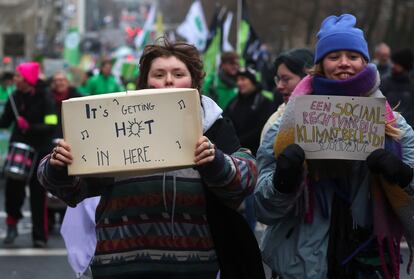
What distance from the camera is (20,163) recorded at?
10031 mm

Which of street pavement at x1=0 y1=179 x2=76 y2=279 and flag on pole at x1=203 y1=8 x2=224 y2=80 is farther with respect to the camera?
flag on pole at x1=203 y1=8 x2=224 y2=80

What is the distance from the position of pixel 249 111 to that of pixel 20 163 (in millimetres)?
2345

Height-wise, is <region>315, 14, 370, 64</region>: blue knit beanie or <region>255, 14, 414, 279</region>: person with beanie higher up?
<region>315, 14, 370, 64</region>: blue knit beanie

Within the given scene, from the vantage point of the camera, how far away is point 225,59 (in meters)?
11.4

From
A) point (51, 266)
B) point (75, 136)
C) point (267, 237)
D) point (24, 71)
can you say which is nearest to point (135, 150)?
point (75, 136)

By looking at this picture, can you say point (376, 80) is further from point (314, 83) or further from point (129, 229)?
point (129, 229)

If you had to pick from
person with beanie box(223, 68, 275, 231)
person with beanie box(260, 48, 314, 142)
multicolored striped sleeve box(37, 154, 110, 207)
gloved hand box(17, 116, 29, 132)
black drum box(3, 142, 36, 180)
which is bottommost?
black drum box(3, 142, 36, 180)

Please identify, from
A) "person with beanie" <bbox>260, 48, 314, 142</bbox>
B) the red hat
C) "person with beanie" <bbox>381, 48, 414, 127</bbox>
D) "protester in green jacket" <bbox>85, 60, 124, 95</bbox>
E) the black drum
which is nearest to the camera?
"person with beanie" <bbox>260, 48, 314, 142</bbox>

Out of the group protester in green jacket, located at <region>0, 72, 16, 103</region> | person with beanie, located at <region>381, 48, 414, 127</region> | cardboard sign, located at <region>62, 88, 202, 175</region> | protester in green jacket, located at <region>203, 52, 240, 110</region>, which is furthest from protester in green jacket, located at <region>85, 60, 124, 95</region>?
cardboard sign, located at <region>62, 88, 202, 175</region>

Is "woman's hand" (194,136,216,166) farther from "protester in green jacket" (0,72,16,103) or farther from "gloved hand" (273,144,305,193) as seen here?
"protester in green jacket" (0,72,16,103)

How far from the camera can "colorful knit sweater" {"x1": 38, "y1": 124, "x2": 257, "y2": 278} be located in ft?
12.7

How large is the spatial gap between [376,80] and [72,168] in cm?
126

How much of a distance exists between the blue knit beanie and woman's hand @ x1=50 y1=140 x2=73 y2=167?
114 cm

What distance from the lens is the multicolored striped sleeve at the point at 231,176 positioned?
3705 mm
